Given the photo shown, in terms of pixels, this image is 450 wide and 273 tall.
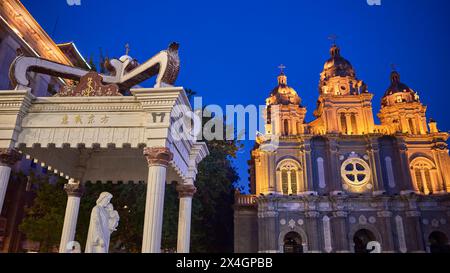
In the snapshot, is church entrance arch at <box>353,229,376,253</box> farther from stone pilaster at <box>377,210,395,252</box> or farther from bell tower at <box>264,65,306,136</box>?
bell tower at <box>264,65,306,136</box>

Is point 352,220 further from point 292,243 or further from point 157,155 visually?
point 157,155

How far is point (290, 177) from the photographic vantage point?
34.3m

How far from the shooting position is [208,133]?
25.1 metres

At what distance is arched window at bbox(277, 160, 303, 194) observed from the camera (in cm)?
3378

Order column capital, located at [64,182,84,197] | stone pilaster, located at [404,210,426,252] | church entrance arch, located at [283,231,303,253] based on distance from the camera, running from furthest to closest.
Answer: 1. church entrance arch, located at [283,231,303,253]
2. stone pilaster, located at [404,210,426,252]
3. column capital, located at [64,182,84,197]

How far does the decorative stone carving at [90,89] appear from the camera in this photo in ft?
27.0

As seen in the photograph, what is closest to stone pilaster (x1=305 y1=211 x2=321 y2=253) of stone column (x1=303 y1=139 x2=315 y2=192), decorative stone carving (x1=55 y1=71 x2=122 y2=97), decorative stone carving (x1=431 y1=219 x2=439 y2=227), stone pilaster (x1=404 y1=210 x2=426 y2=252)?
stone column (x1=303 y1=139 x2=315 y2=192)

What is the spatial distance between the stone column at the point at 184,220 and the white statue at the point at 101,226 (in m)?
1.87

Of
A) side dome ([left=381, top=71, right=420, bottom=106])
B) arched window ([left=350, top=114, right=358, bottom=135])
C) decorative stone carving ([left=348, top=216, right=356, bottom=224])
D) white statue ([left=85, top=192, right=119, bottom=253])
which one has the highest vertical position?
side dome ([left=381, top=71, right=420, bottom=106])

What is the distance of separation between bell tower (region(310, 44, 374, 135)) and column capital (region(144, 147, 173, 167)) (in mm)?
29839

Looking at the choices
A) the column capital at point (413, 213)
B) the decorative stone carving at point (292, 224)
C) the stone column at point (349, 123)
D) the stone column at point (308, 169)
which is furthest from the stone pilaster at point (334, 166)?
the column capital at point (413, 213)

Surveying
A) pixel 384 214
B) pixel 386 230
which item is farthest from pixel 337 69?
A: pixel 386 230

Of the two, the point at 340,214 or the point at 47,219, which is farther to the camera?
the point at 340,214

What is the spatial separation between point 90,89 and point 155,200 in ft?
10.8
